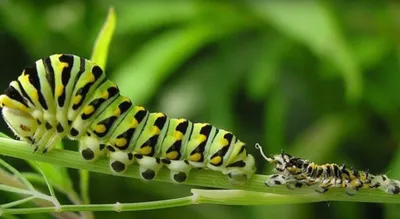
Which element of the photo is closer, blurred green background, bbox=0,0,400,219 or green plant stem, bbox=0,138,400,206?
green plant stem, bbox=0,138,400,206

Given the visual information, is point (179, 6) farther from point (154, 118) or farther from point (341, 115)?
point (154, 118)

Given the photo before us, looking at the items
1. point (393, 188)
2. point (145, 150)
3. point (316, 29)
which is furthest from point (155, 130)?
point (316, 29)

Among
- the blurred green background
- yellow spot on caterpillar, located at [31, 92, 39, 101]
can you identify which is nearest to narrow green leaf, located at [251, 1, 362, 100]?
the blurred green background

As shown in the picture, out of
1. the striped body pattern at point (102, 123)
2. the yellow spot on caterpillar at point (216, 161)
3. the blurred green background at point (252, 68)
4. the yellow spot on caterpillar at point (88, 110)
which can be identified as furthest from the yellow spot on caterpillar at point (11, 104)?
the blurred green background at point (252, 68)

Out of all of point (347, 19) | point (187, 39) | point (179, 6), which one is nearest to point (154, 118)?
point (187, 39)

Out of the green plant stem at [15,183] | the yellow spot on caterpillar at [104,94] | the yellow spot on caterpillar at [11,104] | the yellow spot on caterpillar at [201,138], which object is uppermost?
the yellow spot on caterpillar at [104,94]

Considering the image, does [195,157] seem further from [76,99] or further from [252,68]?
[252,68]

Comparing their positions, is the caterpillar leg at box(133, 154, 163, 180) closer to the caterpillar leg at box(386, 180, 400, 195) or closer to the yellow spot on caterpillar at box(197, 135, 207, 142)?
the yellow spot on caterpillar at box(197, 135, 207, 142)

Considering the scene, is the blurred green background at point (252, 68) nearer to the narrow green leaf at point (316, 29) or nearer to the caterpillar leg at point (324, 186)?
the narrow green leaf at point (316, 29)
